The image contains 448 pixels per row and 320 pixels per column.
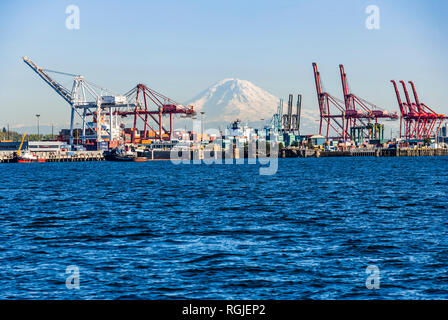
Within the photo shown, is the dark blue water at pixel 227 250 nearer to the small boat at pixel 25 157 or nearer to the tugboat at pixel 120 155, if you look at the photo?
the tugboat at pixel 120 155

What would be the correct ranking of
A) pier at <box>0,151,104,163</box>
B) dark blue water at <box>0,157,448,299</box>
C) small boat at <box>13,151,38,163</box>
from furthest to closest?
pier at <box>0,151,104,163</box>, small boat at <box>13,151,38,163</box>, dark blue water at <box>0,157,448,299</box>

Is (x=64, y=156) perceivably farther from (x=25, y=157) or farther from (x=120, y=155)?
(x=120, y=155)

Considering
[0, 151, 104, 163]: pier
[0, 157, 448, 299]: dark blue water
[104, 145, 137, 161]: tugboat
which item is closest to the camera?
[0, 157, 448, 299]: dark blue water

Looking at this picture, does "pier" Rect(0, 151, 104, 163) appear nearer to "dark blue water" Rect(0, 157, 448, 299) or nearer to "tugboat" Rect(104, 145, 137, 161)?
"tugboat" Rect(104, 145, 137, 161)

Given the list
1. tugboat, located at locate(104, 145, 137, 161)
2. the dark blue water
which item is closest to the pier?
tugboat, located at locate(104, 145, 137, 161)

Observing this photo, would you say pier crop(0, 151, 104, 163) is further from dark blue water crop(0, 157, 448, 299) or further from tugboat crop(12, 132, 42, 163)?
dark blue water crop(0, 157, 448, 299)

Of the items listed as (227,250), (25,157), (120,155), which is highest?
(120,155)

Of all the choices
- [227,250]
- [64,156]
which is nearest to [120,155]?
[64,156]

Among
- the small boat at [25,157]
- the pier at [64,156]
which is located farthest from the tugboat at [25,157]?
the pier at [64,156]

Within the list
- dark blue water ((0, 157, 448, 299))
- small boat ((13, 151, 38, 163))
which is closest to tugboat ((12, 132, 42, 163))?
small boat ((13, 151, 38, 163))

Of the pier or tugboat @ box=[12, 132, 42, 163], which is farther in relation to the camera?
the pier

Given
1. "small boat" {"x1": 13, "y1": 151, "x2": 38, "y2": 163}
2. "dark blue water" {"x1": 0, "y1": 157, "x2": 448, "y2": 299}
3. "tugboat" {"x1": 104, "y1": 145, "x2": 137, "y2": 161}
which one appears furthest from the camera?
"tugboat" {"x1": 104, "y1": 145, "x2": 137, "y2": 161}

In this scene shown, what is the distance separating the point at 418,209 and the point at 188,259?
68.8 feet

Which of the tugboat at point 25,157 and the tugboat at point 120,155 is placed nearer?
the tugboat at point 25,157
